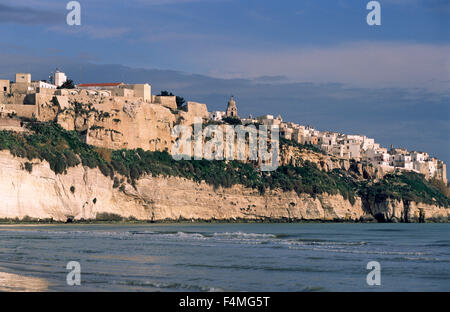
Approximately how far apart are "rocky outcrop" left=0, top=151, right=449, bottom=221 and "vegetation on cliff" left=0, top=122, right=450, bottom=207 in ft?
2.60

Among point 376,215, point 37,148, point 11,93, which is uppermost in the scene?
point 11,93

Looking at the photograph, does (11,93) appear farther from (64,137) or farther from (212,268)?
(212,268)

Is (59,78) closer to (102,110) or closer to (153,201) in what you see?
(102,110)

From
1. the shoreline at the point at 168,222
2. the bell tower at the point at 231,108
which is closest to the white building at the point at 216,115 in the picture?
the bell tower at the point at 231,108

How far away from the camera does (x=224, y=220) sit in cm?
7238

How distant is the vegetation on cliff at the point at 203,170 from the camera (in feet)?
191

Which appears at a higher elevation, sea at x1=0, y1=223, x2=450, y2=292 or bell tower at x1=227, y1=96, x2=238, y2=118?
bell tower at x1=227, y1=96, x2=238, y2=118

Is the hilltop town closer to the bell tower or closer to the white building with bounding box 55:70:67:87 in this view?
the white building with bounding box 55:70:67:87

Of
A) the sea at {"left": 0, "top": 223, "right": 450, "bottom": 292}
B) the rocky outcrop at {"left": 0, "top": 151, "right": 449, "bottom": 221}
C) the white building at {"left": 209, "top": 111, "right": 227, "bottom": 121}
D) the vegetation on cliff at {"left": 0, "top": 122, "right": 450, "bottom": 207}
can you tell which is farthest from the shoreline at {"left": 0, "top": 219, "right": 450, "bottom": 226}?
the white building at {"left": 209, "top": 111, "right": 227, "bottom": 121}

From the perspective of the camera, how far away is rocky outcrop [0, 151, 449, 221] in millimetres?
52844

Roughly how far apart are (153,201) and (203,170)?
9853 mm

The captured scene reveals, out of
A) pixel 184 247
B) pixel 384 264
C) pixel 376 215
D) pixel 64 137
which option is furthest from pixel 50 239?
pixel 376 215

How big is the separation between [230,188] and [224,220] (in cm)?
392

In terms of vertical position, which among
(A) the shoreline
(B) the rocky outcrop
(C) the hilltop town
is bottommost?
(A) the shoreline
